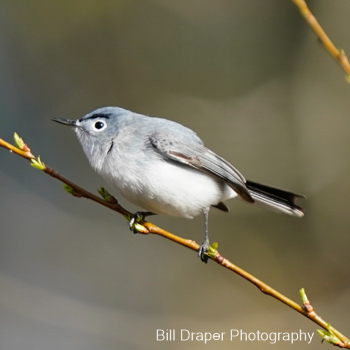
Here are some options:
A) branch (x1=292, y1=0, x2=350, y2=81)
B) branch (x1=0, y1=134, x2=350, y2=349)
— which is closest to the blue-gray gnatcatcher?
branch (x1=0, y1=134, x2=350, y2=349)

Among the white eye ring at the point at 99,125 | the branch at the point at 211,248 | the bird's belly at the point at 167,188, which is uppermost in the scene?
the white eye ring at the point at 99,125

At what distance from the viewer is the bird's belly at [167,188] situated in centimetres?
203

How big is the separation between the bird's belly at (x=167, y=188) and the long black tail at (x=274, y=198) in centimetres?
33

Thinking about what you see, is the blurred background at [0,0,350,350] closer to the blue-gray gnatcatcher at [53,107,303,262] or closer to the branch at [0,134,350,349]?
the blue-gray gnatcatcher at [53,107,303,262]

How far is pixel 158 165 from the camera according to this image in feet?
6.89

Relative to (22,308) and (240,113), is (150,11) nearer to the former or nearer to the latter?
(240,113)

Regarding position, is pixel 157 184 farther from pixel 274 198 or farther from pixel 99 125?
pixel 274 198

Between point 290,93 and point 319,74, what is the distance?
0.36 m

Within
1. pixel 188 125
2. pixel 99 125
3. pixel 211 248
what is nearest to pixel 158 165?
pixel 99 125

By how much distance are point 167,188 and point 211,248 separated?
515mm

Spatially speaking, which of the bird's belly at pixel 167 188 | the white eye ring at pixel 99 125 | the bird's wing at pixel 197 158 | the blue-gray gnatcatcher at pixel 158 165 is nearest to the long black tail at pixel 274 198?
the blue-gray gnatcatcher at pixel 158 165

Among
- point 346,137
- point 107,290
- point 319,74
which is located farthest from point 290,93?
point 107,290

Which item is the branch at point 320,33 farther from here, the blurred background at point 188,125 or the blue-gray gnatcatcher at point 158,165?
the blurred background at point 188,125

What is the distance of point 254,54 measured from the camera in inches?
192
